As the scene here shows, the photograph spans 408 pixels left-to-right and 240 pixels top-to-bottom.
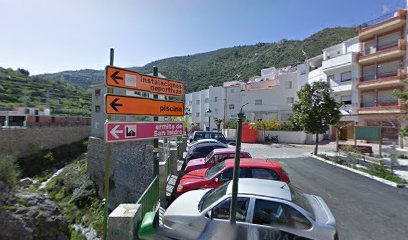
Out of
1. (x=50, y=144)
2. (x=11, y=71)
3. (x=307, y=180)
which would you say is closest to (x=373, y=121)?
(x=307, y=180)

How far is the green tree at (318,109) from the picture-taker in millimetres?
17875

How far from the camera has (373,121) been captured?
2734cm

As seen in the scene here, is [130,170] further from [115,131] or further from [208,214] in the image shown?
[208,214]

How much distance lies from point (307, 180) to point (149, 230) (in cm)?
925

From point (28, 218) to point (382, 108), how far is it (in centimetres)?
Result: 3204

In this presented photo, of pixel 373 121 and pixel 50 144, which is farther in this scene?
pixel 50 144

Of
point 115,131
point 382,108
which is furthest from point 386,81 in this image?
point 115,131

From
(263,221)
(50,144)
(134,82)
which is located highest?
(134,82)

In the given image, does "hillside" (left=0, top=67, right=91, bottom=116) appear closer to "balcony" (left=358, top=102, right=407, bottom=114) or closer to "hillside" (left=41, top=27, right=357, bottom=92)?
"hillside" (left=41, top=27, right=357, bottom=92)

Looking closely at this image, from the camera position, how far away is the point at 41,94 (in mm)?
92750

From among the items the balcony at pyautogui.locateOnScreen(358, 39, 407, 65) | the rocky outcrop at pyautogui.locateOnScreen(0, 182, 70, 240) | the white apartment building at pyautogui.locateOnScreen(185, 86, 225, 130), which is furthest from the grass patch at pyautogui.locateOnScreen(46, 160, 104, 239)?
the balcony at pyautogui.locateOnScreen(358, 39, 407, 65)

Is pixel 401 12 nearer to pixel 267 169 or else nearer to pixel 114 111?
pixel 267 169

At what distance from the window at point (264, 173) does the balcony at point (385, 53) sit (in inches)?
1044

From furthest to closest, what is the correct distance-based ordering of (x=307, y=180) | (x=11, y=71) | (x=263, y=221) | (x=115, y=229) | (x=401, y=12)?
(x=11, y=71)
(x=401, y=12)
(x=307, y=180)
(x=263, y=221)
(x=115, y=229)
